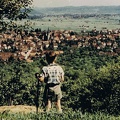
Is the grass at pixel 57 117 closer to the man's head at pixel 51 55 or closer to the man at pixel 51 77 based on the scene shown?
the man at pixel 51 77

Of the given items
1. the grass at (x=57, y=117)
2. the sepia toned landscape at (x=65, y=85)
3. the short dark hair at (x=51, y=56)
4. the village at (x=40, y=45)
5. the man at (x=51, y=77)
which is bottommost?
the village at (x=40, y=45)

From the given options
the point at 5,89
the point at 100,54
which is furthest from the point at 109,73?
the point at 100,54

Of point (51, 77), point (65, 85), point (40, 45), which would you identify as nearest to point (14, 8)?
point (51, 77)

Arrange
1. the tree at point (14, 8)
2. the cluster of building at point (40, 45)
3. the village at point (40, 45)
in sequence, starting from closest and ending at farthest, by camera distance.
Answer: the tree at point (14, 8) < the village at point (40, 45) < the cluster of building at point (40, 45)

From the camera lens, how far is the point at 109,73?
2792 cm

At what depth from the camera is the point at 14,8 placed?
46.5ft

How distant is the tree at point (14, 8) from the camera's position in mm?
13617

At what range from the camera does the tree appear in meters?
13.6

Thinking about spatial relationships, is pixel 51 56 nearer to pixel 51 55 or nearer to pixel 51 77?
pixel 51 55

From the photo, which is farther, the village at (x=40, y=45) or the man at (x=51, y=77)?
the village at (x=40, y=45)

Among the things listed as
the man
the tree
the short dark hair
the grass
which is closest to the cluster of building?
the tree

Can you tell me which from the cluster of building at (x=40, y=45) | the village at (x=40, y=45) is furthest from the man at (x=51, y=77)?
the cluster of building at (x=40, y=45)

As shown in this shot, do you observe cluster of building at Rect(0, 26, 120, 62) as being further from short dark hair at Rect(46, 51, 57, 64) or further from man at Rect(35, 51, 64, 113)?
short dark hair at Rect(46, 51, 57, 64)

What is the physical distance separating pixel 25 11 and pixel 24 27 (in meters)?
0.73
